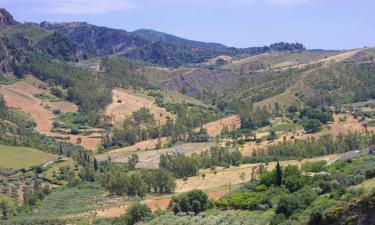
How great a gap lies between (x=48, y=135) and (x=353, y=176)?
132 meters

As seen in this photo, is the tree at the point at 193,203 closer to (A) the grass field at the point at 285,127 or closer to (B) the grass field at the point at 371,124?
(A) the grass field at the point at 285,127

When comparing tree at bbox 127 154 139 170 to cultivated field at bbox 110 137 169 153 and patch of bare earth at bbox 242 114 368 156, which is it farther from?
patch of bare earth at bbox 242 114 368 156

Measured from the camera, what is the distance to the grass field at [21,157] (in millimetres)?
146125

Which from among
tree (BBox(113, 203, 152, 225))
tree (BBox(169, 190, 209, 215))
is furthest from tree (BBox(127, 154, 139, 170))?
tree (BBox(169, 190, 209, 215))

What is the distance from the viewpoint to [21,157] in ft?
502

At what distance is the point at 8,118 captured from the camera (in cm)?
19200

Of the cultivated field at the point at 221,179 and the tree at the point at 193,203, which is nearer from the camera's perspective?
the tree at the point at 193,203

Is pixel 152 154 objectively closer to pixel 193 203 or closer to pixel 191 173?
pixel 191 173

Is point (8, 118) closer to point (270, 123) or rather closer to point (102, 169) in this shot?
point (102, 169)

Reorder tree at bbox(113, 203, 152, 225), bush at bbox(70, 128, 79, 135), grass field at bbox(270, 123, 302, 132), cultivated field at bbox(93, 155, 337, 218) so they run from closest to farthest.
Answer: tree at bbox(113, 203, 152, 225) → cultivated field at bbox(93, 155, 337, 218) → grass field at bbox(270, 123, 302, 132) → bush at bbox(70, 128, 79, 135)

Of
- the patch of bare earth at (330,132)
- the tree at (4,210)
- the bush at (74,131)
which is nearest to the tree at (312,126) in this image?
the patch of bare earth at (330,132)

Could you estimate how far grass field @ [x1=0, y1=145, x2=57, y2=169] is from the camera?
146125 mm

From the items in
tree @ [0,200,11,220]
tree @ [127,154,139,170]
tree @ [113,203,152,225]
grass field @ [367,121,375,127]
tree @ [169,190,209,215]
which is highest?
grass field @ [367,121,375,127]

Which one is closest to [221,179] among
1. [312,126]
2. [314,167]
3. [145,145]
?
[314,167]
